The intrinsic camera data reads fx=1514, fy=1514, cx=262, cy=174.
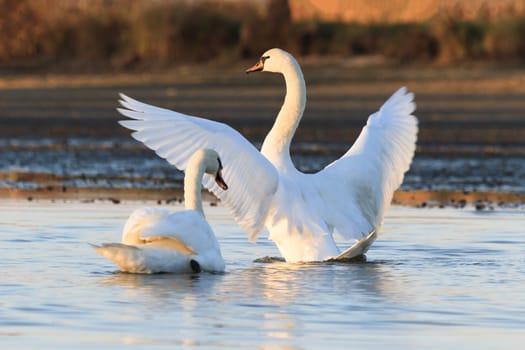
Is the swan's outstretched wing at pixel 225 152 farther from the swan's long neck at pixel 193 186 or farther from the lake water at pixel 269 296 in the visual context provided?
the lake water at pixel 269 296

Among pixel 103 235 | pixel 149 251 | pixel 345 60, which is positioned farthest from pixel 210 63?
pixel 149 251

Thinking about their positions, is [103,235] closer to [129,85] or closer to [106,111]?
[106,111]

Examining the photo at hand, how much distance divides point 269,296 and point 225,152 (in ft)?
5.89

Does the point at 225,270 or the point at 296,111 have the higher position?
the point at 296,111

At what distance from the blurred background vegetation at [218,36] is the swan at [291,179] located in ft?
72.0

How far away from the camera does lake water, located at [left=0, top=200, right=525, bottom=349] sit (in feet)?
23.8

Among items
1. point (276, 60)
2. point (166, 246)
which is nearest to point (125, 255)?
point (166, 246)

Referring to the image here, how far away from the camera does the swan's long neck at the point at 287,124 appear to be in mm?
10618

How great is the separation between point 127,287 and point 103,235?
8.80ft

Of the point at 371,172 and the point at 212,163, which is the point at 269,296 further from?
the point at 371,172

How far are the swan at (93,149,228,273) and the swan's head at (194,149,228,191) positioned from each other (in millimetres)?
409

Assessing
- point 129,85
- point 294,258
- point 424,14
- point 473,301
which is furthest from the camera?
point 424,14

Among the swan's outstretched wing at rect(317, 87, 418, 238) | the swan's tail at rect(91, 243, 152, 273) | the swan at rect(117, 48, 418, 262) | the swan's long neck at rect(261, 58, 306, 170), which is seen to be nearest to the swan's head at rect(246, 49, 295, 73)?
the swan's long neck at rect(261, 58, 306, 170)

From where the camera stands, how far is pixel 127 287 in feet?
29.1
